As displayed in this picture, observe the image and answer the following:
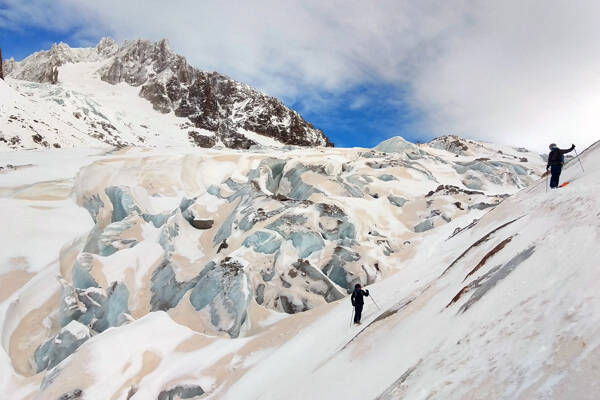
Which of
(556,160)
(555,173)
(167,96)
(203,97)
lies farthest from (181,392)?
(167,96)

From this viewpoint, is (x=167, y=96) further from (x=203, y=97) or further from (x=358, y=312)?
(x=358, y=312)

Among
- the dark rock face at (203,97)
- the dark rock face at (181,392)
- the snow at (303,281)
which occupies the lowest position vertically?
the dark rock face at (181,392)

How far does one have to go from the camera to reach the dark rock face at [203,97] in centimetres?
12938

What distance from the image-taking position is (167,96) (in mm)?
131500

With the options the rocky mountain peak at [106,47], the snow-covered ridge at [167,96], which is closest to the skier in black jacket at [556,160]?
the snow-covered ridge at [167,96]

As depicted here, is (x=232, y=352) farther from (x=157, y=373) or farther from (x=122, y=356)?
(x=122, y=356)

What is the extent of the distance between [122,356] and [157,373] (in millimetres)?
1465

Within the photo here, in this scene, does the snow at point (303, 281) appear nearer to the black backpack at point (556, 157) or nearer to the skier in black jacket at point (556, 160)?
the skier in black jacket at point (556, 160)

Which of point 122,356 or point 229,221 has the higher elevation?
point 229,221

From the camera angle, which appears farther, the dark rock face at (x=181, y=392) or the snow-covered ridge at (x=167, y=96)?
the snow-covered ridge at (x=167, y=96)

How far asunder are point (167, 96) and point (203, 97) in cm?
1234

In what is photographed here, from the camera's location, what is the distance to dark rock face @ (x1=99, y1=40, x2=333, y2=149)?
424ft

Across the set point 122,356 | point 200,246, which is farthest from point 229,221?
point 122,356

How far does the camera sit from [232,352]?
579 inches
